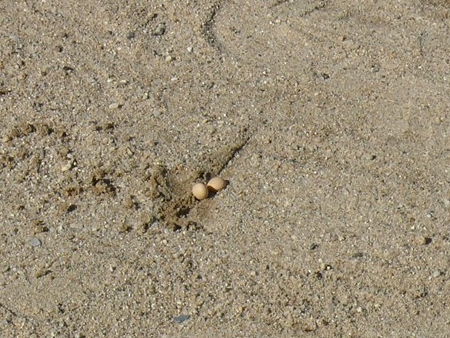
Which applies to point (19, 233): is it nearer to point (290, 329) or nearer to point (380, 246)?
point (290, 329)

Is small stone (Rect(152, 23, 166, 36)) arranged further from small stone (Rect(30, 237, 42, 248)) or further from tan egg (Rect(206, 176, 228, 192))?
small stone (Rect(30, 237, 42, 248))

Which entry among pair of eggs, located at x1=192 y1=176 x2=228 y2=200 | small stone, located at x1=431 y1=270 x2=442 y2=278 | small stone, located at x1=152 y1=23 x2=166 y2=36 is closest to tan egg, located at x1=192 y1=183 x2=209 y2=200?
pair of eggs, located at x1=192 y1=176 x2=228 y2=200

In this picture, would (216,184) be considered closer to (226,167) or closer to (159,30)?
(226,167)

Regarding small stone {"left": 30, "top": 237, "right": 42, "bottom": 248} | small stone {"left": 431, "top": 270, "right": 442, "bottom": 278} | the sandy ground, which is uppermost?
small stone {"left": 30, "top": 237, "right": 42, "bottom": 248}

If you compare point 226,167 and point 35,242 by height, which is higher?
point 35,242

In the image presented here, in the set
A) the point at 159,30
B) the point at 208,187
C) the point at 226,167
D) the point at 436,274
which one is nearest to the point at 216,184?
the point at 208,187

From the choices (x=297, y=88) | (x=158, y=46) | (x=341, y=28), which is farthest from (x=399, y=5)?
(x=158, y=46)

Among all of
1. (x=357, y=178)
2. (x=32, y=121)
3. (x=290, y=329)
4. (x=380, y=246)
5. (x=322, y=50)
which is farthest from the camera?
(x=322, y=50)
